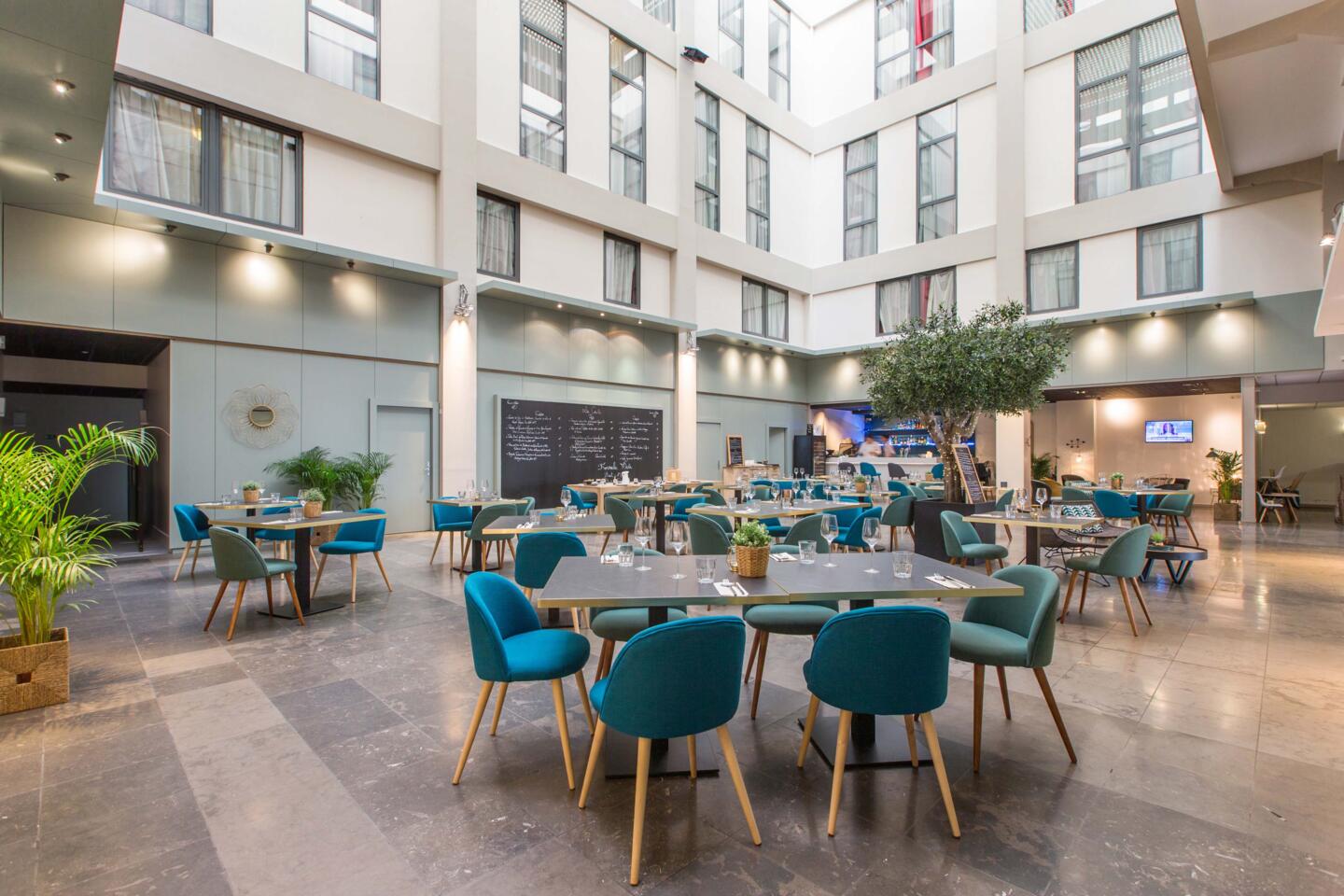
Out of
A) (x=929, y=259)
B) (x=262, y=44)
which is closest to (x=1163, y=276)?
(x=929, y=259)

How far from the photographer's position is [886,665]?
206 centimetres

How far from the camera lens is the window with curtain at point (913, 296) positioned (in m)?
14.0

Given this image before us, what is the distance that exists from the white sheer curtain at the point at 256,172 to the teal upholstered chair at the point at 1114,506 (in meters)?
11.0

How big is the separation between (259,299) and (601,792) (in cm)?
825

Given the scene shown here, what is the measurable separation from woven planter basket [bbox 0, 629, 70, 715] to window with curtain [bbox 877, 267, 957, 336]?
13.8 meters

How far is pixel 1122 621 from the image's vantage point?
4.70 metres

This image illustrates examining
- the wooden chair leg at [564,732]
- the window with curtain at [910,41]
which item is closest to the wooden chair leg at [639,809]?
the wooden chair leg at [564,732]

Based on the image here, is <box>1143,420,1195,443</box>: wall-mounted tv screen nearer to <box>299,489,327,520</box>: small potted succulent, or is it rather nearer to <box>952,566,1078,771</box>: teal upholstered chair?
<box>952,566,1078,771</box>: teal upholstered chair

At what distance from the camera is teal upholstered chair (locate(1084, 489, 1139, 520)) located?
23.5ft

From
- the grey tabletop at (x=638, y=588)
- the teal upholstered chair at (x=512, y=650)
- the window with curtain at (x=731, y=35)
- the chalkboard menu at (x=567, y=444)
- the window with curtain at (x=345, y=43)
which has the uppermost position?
the window with curtain at (x=731, y=35)

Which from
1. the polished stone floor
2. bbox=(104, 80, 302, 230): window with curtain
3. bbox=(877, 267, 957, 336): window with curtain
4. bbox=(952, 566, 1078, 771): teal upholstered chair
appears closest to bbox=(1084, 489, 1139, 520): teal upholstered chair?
the polished stone floor

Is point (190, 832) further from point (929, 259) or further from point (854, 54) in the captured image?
point (854, 54)

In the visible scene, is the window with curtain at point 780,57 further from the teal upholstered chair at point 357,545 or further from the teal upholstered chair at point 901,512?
the teal upholstered chair at point 357,545

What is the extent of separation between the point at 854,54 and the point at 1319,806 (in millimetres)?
17657
